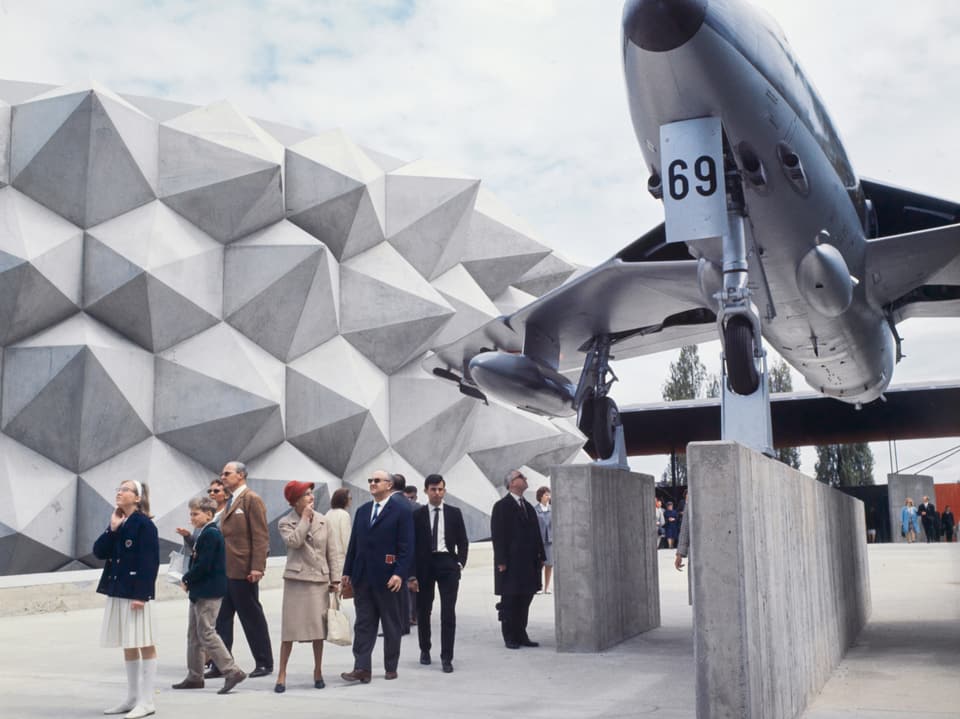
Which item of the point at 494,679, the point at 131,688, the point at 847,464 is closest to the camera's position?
the point at 131,688

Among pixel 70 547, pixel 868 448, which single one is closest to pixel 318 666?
pixel 70 547

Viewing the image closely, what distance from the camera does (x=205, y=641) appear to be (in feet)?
27.6

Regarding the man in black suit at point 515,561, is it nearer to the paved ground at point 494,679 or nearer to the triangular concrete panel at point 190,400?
the paved ground at point 494,679

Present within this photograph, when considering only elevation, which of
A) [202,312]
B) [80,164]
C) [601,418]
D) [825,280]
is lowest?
[601,418]

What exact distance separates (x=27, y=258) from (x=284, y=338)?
7.08 m

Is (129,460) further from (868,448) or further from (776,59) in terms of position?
(868,448)

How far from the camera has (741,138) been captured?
9.02 metres

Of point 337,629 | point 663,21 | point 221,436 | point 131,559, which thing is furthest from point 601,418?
point 221,436

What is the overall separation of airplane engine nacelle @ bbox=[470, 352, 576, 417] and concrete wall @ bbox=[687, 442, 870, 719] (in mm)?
6785

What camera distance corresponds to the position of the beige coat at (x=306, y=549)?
8742mm

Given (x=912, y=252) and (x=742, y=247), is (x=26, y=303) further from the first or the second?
(x=912, y=252)

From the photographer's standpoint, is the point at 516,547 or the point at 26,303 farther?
the point at 26,303

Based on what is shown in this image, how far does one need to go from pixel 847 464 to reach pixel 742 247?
5823cm

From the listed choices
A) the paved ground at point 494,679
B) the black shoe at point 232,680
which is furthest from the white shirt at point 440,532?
the black shoe at point 232,680
